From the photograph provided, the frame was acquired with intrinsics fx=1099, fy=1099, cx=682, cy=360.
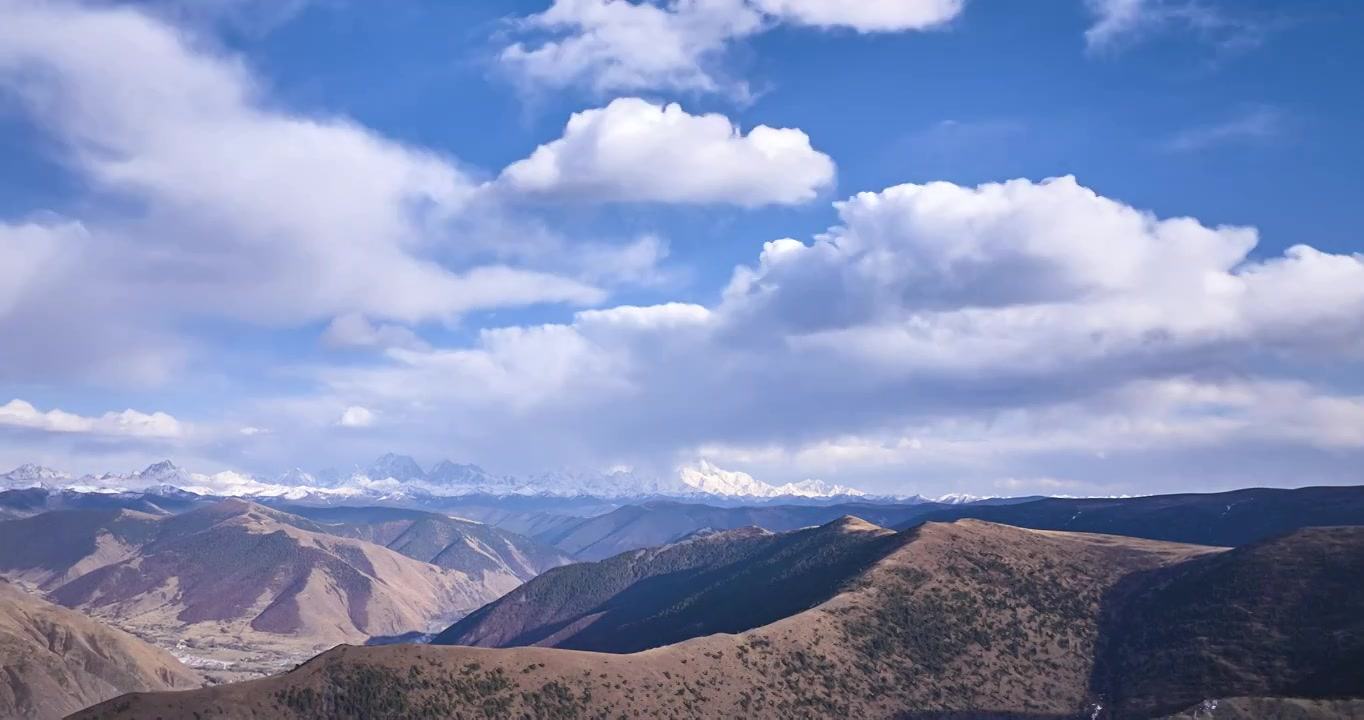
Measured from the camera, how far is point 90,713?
170250 millimetres

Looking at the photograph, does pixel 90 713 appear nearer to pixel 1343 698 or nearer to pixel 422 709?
pixel 422 709

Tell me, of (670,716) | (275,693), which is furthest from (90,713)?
(670,716)

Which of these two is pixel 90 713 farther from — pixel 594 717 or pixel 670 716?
pixel 670 716

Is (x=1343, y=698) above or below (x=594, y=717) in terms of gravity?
above

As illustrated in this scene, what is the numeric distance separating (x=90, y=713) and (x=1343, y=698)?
19421 centimetres

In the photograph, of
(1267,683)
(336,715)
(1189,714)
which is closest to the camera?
(1189,714)

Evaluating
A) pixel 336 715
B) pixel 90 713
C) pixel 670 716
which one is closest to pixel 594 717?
pixel 670 716

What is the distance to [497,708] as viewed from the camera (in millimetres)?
191250

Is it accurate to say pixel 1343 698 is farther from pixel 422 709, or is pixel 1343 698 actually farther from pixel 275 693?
pixel 275 693

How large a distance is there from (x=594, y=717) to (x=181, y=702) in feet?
223

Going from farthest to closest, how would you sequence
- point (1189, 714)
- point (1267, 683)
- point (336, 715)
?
point (1267, 683)
point (336, 715)
point (1189, 714)

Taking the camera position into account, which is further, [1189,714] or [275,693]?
[275,693]

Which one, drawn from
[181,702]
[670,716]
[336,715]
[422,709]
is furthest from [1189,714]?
[181,702]

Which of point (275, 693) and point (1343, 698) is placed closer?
point (1343, 698)
